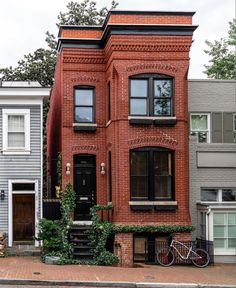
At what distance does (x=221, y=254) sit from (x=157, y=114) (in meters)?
5.97

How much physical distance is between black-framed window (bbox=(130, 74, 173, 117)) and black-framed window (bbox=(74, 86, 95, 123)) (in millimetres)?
2383

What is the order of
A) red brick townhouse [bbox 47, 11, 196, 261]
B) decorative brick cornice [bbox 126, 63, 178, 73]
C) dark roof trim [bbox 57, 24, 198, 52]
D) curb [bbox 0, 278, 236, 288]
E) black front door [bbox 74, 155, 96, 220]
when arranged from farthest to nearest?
black front door [bbox 74, 155, 96, 220], decorative brick cornice [bbox 126, 63, 178, 73], dark roof trim [bbox 57, 24, 198, 52], red brick townhouse [bbox 47, 11, 196, 261], curb [bbox 0, 278, 236, 288]

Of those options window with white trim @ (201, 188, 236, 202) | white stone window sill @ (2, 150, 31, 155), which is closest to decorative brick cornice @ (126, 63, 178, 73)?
window with white trim @ (201, 188, 236, 202)

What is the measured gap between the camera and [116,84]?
24.0 m

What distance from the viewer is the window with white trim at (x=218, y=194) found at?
85.7ft

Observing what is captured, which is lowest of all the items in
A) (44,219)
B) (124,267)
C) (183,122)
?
(124,267)

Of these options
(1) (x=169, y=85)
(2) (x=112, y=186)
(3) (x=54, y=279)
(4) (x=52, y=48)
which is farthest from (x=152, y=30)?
(4) (x=52, y=48)

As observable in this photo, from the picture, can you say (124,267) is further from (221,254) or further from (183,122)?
(183,122)

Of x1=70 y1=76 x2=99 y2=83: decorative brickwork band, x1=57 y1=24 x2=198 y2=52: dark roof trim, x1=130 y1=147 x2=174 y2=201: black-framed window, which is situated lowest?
x1=130 y1=147 x2=174 y2=201: black-framed window

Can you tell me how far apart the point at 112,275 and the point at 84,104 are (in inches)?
329

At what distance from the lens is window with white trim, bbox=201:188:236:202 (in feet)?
85.7

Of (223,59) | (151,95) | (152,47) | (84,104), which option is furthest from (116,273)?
(223,59)

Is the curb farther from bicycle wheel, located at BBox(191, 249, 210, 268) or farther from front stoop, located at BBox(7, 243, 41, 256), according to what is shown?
front stoop, located at BBox(7, 243, 41, 256)

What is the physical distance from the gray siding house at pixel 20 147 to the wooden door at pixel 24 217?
340 mm
